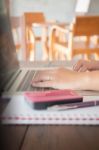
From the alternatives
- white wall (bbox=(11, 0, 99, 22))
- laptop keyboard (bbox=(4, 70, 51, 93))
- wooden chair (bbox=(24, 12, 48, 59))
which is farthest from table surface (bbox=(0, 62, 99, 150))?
white wall (bbox=(11, 0, 99, 22))

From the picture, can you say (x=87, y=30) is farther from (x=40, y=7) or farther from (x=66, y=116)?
(x=66, y=116)

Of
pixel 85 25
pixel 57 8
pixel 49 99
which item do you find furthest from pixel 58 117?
pixel 57 8

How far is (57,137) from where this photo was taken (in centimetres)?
33

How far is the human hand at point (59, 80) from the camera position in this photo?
530mm

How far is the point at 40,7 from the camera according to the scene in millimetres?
3639

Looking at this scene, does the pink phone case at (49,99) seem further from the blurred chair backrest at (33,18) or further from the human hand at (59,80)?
the blurred chair backrest at (33,18)

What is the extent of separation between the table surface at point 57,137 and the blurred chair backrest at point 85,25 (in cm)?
183

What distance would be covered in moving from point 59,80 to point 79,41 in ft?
6.58

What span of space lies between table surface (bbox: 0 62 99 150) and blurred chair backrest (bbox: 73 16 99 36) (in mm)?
1833

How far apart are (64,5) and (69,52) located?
1.58m

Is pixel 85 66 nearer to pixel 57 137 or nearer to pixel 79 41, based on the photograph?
pixel 57 137

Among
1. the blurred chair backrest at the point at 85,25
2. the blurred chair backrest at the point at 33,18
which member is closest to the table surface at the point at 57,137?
the blurred chair backrest at the point at 85,25

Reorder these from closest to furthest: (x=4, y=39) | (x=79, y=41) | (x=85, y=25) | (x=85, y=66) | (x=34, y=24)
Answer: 1. (x=4, y=39)
2. (x=85, y=66)
3. (x=85, y=25)
4. (x=79, y=41)
5. (x=34, y=24)

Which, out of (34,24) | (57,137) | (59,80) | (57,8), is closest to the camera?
(57,137)
